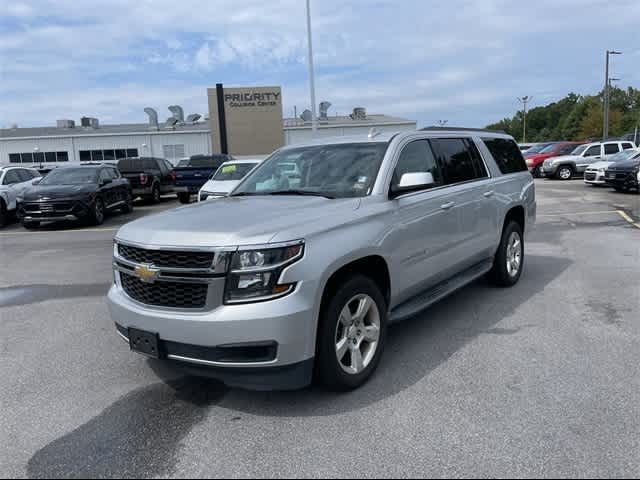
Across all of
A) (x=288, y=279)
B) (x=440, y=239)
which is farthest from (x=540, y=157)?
(x=288, y=279)

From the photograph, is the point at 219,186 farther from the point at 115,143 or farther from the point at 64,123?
the point at 64,123

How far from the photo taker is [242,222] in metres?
3.61

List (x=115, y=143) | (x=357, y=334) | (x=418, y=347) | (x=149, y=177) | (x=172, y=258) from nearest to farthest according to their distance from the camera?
(x=172, y=258) → (x=357, y=334) → (x=418, y=347) → (x=149, y=177) → (x=115, y=143)

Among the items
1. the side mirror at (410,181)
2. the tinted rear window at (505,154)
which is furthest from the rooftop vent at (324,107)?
the side mirror at (410,181)

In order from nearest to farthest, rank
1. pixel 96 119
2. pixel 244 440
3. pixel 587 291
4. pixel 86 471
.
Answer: pixel 86 471 → pixel 244 440 → pixel 587 291 → pixel 96 119

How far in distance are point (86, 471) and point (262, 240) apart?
5.25 feet

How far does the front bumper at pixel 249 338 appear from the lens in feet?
10.8

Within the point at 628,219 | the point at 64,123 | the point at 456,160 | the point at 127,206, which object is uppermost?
the point at 64,123

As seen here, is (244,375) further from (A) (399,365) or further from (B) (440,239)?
(B) (440,239)

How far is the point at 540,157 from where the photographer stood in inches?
1182

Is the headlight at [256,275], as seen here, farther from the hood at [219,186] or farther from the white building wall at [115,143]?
the white building wall at [115,143]

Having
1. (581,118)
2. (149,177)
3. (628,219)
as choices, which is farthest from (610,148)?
(581,118)

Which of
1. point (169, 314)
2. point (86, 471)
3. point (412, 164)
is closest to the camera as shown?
point (86, 471)

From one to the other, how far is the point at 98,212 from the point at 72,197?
3.05 ft
